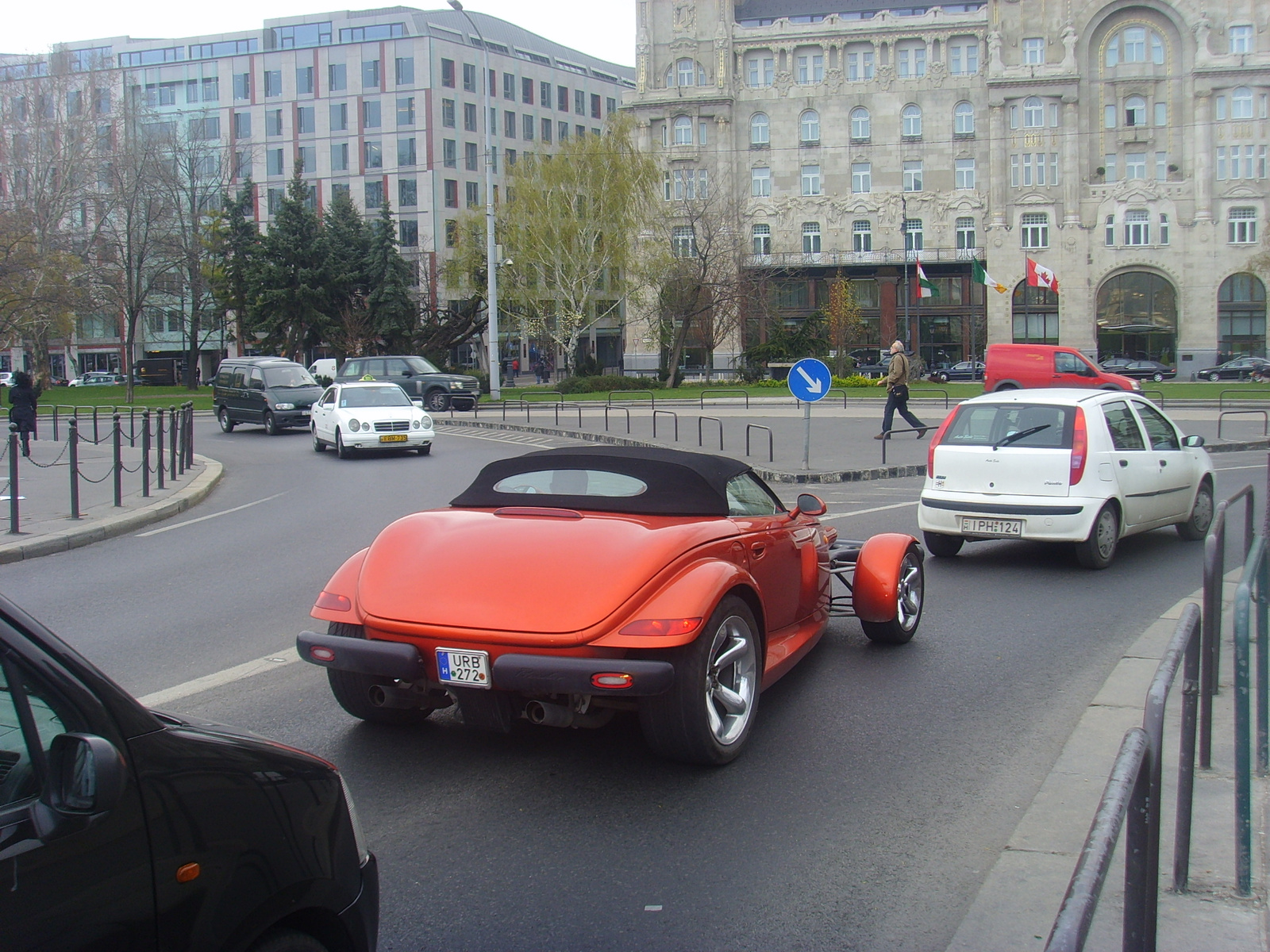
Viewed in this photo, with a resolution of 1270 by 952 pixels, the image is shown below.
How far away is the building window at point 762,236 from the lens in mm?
74500

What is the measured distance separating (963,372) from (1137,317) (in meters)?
14.3

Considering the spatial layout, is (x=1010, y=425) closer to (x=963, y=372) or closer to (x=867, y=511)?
(x=867, y=511)

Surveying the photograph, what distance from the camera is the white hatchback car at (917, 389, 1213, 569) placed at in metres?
9.56

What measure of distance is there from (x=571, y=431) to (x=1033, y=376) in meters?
16.3

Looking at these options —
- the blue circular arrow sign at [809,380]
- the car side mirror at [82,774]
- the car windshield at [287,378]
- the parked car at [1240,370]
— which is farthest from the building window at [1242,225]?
the car side mirror at [82,774]

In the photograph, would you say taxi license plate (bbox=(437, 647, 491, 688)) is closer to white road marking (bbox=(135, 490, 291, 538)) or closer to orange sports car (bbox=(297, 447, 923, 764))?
orange sports car (bbox=(297, 447, 923, 764))

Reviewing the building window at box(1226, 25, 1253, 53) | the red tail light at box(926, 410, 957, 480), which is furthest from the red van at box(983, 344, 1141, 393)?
the building window at box(1226, 25, 1253, 53)

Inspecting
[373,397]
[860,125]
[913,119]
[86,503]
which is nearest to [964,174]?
[913,119]

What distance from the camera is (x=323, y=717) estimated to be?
5508 millimetres

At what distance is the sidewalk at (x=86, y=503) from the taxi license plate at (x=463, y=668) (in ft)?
27.6

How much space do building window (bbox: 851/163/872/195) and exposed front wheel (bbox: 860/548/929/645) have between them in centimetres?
7047

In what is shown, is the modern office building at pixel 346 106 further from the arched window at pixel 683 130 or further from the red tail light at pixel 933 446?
the red tail light at pixel 933 446

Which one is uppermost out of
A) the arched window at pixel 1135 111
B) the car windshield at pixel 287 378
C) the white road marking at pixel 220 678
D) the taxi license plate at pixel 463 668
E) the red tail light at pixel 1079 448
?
the arched window at pixel 1135 111

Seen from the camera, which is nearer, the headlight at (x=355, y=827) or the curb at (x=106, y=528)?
the headlight at (x=355, y=827)
